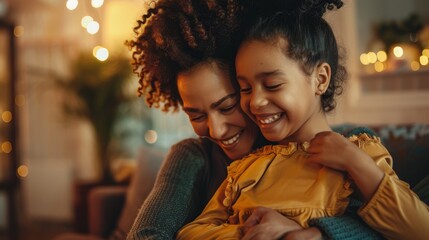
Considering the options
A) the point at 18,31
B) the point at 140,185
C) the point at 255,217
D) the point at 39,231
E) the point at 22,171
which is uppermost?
the point at 18,31

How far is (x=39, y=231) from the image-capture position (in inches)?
191

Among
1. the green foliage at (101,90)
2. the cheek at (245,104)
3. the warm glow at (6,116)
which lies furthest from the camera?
the warm glow at (6,116)

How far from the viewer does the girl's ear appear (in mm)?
1173

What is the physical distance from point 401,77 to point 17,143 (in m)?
3.16

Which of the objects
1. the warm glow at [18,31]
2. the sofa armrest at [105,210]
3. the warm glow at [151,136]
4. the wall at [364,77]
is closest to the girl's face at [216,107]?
the sofa armrest at [105,210]

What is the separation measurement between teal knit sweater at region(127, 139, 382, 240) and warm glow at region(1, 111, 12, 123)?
10.9 feet

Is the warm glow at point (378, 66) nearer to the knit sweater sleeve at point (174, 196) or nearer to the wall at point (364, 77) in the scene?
the wall at point (364, 77)

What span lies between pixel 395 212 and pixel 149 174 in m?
1.39

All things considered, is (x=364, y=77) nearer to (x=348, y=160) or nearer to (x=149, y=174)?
(x=149, y=174)

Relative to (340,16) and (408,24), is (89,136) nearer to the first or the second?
(340,16)

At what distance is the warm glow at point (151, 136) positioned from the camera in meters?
4.39

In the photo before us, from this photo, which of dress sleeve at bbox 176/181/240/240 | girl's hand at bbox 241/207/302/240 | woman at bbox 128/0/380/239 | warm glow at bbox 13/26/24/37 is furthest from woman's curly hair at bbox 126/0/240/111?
warm glow at bbox 13/26/24/37

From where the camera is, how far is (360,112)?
10.2ft

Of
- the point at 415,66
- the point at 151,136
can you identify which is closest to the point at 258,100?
the point at 415,66
